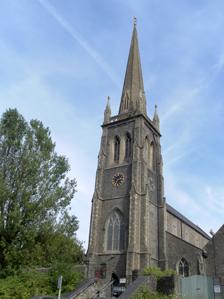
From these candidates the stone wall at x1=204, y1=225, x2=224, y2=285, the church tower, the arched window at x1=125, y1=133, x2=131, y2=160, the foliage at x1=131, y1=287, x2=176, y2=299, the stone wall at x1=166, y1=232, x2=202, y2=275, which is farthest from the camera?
the arched window at x1=125, y1=133, x2=131, y2=160

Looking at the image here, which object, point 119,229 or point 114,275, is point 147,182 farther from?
point 114,275

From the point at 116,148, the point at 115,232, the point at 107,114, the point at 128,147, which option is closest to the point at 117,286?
the point at 115,232

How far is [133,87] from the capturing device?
47.0 m

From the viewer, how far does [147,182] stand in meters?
36.5

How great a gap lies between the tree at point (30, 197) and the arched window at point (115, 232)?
37.4ft

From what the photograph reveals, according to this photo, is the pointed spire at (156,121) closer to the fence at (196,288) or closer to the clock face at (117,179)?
the clock face at (117,179)

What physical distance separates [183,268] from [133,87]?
83.9ft

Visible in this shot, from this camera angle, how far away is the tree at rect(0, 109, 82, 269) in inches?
767

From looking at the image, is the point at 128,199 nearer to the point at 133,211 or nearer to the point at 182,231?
the point at 133,211

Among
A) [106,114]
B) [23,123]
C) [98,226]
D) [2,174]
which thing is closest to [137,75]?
[106,114]

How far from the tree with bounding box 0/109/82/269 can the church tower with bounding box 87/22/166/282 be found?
1054cm

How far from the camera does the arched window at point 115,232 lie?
3350 cm

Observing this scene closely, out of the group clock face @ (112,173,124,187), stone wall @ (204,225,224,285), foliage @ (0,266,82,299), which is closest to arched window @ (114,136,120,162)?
clock face @ (112,173,124,187)

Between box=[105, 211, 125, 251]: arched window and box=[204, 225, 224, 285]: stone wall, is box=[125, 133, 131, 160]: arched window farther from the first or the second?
box=[204, 225, 224, 285]: stone wall
